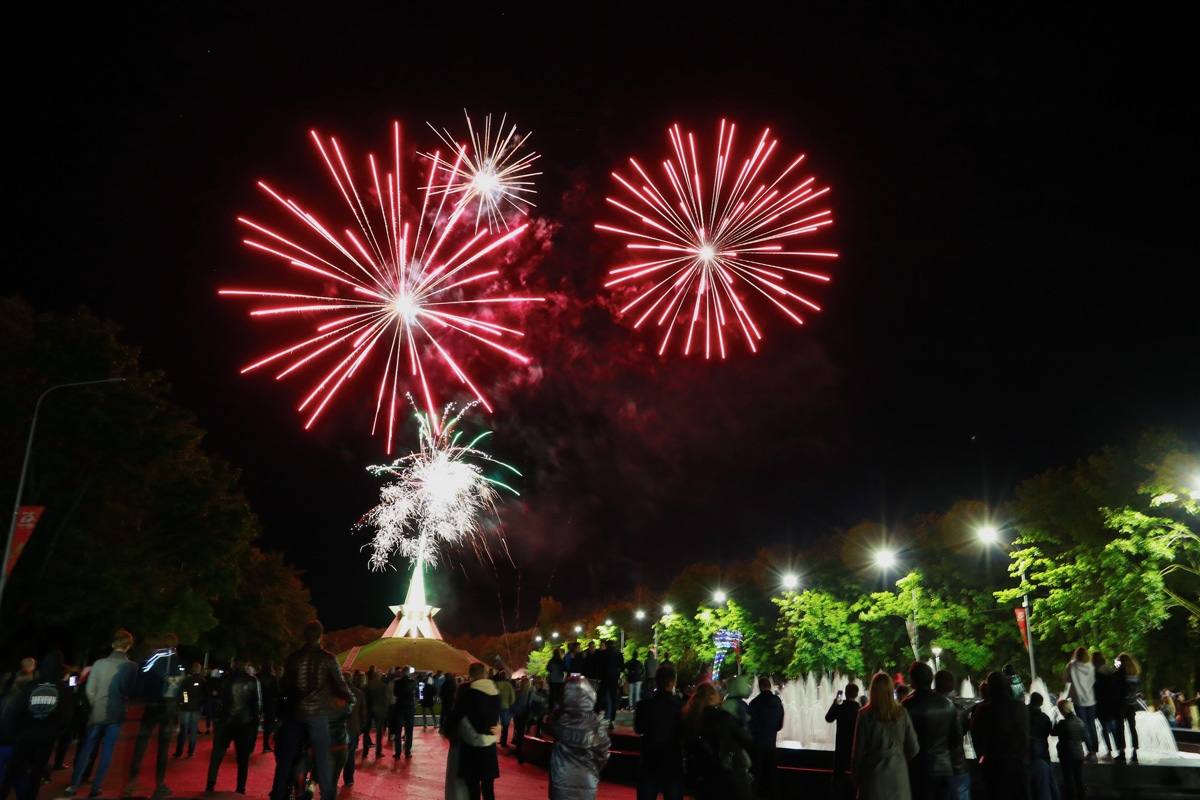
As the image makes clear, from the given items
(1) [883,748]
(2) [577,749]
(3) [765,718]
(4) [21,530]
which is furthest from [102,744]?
(4) [21,530]

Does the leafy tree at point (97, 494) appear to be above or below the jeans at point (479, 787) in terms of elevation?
above

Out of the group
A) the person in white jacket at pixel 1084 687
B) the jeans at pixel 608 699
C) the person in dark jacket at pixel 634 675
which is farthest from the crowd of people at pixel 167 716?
the person in dark jacket at pixel 634 675

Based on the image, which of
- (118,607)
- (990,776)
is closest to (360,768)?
(990,776)

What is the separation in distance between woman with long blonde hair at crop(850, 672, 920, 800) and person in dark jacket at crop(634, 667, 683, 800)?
1671mm

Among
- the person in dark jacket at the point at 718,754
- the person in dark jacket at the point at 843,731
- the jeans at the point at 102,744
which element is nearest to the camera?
the person in dark jacket at the point at 718,754

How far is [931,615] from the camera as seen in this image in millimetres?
46938

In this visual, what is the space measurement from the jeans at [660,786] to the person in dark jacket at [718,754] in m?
0.23

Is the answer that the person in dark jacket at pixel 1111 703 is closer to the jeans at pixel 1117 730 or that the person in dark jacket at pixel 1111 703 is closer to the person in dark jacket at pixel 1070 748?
the jeans at pixel 1117 730

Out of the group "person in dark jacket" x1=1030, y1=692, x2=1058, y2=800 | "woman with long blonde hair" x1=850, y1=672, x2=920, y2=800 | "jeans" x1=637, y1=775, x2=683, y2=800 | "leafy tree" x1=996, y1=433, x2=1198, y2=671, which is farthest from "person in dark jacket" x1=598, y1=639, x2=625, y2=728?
"leafy tree" x1=996, y1=433, x2=1198, y2=671

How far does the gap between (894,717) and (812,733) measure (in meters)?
16.4

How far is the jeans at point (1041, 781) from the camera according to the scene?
1145 cm

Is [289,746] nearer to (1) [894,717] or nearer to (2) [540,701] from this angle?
(1) [894,717]

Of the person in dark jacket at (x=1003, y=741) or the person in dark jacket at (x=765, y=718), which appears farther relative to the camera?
the person in dark jacket at (x=765, y=718)

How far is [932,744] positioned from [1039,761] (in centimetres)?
381
